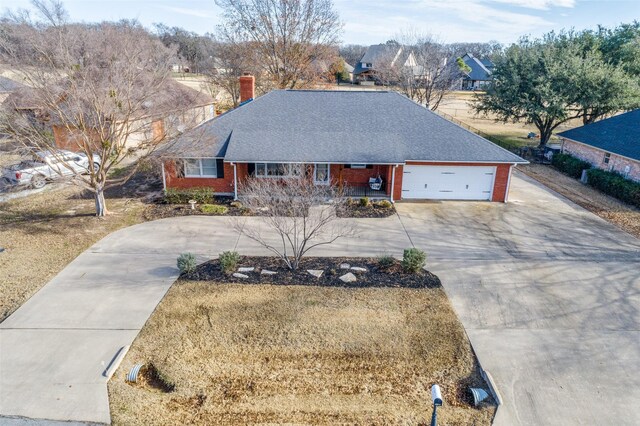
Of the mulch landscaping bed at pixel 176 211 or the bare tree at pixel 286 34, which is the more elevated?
the bare tree at pixel 286 34

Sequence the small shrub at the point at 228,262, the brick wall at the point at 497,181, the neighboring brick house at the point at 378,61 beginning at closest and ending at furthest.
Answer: the small shrub at the point at 228,262 < the brick wall at the point at 497,181 < the neighboring brick house at the point at 378,61

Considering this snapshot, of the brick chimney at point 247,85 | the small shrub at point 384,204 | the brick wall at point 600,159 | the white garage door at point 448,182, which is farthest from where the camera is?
the brick chimney at point 247,85

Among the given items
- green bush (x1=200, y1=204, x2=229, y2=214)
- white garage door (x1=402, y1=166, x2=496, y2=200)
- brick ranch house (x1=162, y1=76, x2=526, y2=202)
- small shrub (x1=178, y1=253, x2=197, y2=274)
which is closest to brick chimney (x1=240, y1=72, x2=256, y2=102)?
brick ranch house (x1=162, y1=76, x2=526, y2=202)

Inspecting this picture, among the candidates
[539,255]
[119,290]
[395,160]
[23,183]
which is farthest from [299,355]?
[23,183]

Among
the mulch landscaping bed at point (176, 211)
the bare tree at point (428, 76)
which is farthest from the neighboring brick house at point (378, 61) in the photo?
the mulch landscaping bed at point (176, 211)

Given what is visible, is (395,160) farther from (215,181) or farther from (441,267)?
(215,181)

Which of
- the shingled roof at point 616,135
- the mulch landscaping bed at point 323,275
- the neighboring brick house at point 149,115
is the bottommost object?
the mulch landscaping bed at point 323,275

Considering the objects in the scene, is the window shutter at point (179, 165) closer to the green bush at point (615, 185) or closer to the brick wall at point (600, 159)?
the green bush at point (615, 185)
